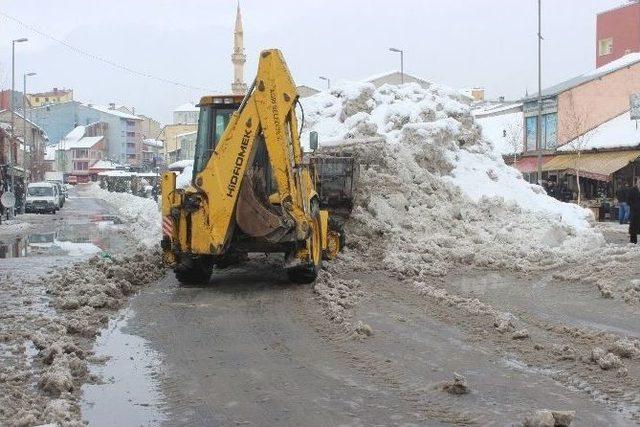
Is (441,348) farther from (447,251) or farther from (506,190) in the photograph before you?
(506,190)

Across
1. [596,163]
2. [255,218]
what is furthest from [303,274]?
[596,163]

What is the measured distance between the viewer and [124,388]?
6625 millimetres

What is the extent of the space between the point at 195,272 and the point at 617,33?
157 ft

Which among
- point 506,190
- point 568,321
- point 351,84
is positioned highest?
point 351,84

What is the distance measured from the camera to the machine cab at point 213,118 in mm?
12797

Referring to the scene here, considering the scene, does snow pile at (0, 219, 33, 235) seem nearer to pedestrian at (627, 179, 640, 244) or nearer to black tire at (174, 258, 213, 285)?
black tire at (174, 258, 213, 285)

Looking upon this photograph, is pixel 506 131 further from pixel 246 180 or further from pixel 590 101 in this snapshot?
pixel 246 180

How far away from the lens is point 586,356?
741 centimetres

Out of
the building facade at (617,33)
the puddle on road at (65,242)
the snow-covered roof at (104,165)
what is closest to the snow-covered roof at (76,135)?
the snow-covered roof at (104,165)

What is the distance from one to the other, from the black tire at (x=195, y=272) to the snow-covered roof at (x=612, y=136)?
2707 centimetres

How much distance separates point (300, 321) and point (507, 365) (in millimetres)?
2890

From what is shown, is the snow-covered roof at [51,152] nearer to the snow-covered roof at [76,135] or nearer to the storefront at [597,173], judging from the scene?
the snow-covered roof at [76,135]

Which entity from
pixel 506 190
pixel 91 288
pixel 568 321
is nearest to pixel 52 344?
pixel 91 288

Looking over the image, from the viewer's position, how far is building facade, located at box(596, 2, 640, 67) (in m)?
51.1
